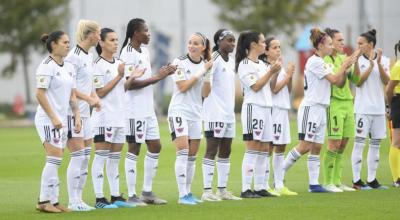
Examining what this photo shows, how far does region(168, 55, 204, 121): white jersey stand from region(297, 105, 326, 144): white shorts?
2.21 meters

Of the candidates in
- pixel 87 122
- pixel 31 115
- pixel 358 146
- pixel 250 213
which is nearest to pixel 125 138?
pixel 87 122

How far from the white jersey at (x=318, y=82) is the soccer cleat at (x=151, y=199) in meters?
3.15

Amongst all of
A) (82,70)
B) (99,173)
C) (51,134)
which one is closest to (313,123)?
(99,173)

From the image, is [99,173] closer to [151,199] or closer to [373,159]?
[151,199]

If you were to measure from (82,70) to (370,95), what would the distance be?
541cm

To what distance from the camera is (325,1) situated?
5238cm

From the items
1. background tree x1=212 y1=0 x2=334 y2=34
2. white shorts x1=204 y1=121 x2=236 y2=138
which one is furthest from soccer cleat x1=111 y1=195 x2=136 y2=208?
background tree x1=212 y1=0 x2=334 y2=34

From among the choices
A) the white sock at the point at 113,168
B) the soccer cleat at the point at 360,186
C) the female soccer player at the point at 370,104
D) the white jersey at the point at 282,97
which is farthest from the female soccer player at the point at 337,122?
the white sock at the point at 113,168

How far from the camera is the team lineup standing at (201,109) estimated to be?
601 inches

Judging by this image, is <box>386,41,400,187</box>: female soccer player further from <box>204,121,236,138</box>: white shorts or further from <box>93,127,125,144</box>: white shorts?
<box>93,127,125,144</box>: white shorts

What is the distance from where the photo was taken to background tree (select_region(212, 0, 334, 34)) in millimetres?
52125

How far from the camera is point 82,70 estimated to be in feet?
51.1

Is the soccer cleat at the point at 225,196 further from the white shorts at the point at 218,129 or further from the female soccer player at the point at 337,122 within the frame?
the female soccer player at the point at 337,122

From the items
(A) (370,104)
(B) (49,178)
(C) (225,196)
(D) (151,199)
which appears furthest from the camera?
(A) (370,104)
